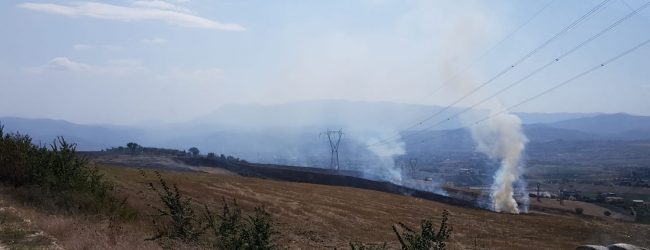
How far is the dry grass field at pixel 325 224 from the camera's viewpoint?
17.7 metres

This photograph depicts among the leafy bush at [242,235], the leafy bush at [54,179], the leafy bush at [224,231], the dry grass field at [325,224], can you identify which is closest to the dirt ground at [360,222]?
the dry grass field at [325,224]

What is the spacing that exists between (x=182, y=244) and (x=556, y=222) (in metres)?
43.6

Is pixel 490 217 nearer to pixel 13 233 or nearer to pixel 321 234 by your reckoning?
pixel 321 234

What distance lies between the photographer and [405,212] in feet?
161

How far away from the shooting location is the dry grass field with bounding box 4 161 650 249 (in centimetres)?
1767

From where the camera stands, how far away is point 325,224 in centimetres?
3484

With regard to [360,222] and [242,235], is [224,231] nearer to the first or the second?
[242,235]

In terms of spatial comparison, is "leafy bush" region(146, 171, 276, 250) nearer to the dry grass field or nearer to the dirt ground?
the dry grass field

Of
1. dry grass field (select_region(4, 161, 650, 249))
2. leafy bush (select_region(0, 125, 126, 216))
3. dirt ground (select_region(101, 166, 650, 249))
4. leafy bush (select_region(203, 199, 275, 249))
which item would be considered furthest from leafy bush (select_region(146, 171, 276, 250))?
dirt ground (select_region(101, 166, 650, 249))

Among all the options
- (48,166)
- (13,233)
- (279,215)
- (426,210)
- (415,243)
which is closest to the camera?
(415,243)

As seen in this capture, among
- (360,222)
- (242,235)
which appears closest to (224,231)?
(242,235)

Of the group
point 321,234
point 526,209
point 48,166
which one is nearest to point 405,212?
point 321,234

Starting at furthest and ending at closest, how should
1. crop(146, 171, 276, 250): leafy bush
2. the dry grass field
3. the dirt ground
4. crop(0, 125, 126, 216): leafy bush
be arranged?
1. the dirt ground
2. crop(0, 125, 126, 216): leafy bush
3. the dry grass field
4. crop(146, 171, 276, 250): leafy bush

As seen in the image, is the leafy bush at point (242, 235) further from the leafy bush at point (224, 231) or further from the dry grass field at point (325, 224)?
the dry grass field at point (325, 224)
